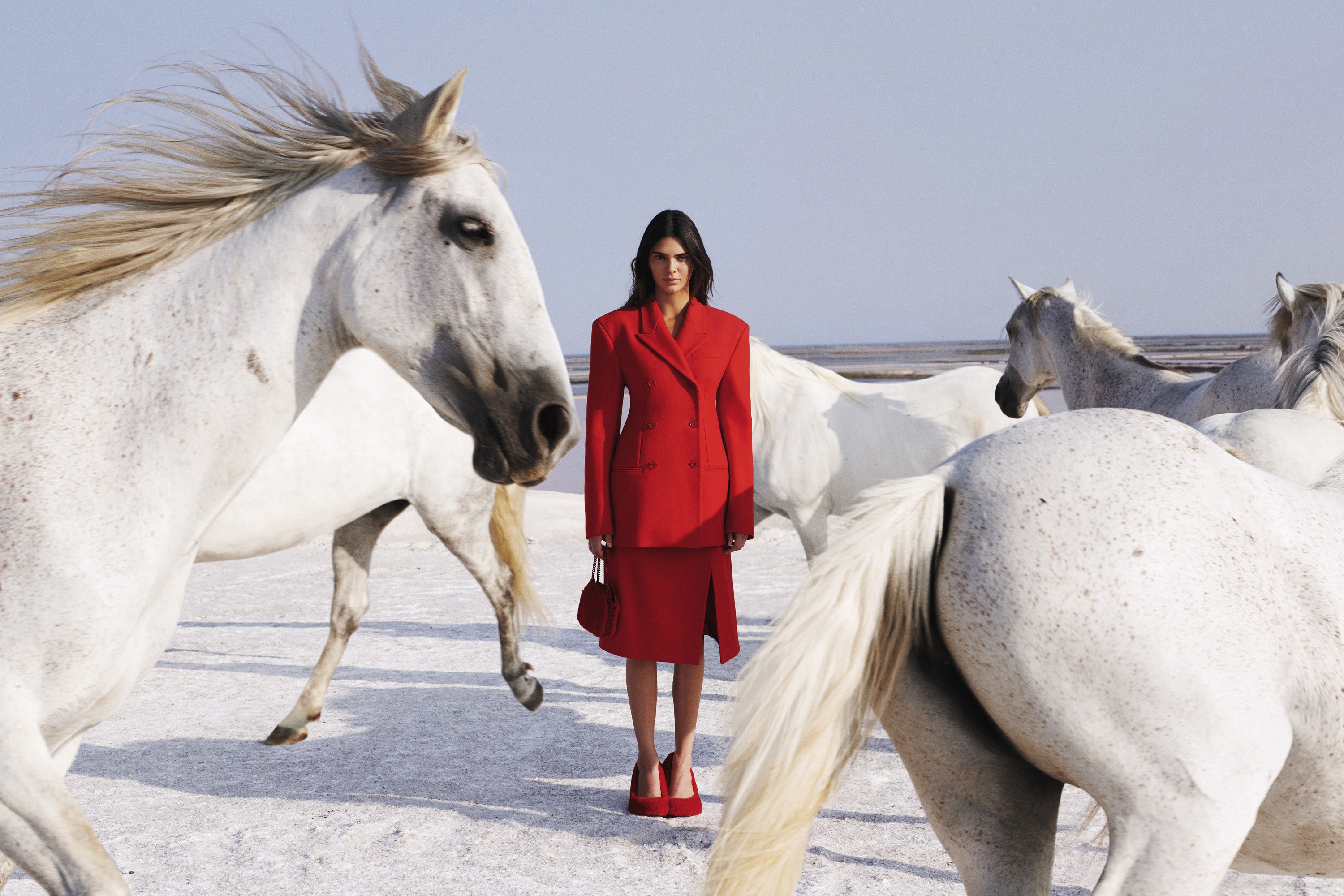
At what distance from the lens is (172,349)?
143 centimetres

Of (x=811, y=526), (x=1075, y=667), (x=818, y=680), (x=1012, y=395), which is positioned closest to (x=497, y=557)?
(x=811, y=526)

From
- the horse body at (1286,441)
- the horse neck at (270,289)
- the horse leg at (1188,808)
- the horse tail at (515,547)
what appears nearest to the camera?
A: the horse leg at (1188,808)

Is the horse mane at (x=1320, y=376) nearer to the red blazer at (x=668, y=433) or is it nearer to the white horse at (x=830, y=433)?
the white horse at (x=830, y=433)

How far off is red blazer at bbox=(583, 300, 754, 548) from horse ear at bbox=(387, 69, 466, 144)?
1.24m

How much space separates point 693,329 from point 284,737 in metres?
2.40

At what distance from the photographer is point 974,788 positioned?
4.33 ft

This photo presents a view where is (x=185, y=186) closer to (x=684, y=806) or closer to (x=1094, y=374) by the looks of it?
(x=684, y=806)

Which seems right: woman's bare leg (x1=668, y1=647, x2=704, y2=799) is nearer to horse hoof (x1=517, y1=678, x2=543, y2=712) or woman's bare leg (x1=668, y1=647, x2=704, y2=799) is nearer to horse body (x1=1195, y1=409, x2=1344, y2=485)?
horse hoof (x1=517, y1=678, x2=543, y2=712)

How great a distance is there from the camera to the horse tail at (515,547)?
418cm

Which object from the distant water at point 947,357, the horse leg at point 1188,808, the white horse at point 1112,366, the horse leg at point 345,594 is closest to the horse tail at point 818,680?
the horse leg at point 1188,808

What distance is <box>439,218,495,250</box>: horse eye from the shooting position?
4.83ft

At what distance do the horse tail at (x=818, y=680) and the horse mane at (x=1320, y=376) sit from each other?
2284 mm

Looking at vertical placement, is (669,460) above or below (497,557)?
above

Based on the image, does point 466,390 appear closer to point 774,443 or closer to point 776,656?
point 776,656
